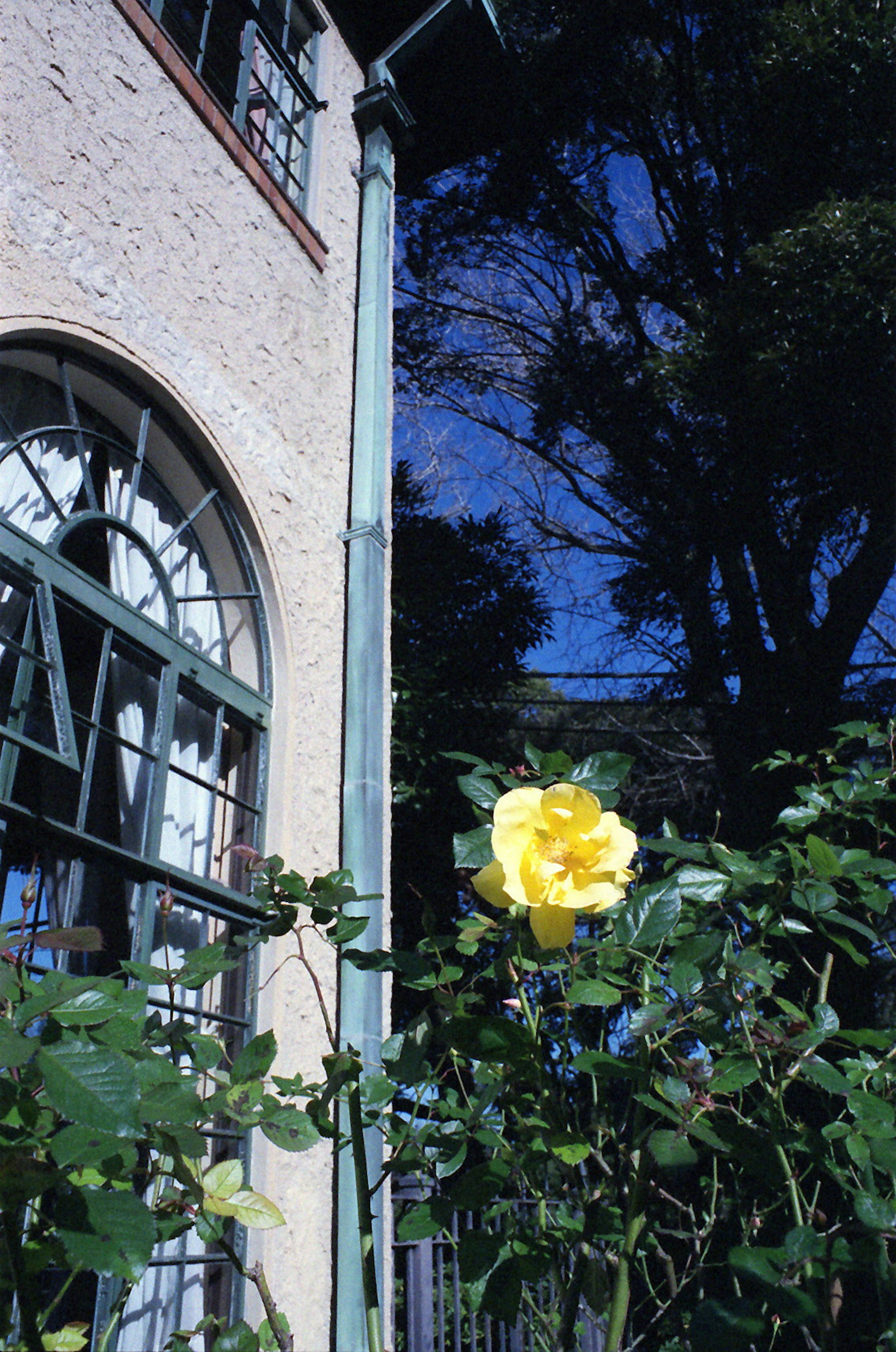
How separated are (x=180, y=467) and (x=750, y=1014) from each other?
2.75 metres

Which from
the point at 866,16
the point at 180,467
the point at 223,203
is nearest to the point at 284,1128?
the point at 180,467

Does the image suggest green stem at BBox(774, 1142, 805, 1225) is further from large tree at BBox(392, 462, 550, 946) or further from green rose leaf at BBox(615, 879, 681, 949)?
large tree at BBox(392, 462, 550, 946)

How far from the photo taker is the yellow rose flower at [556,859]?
2.97ft

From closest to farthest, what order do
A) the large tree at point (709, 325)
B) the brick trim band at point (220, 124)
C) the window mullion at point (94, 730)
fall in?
the window mullion at point (94, 730), the brick trim band at point (220, 124), the large tree at point (709, 325)

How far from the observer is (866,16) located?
7.50m

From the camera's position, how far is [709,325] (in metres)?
7.88

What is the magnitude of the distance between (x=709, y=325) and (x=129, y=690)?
20.4ft

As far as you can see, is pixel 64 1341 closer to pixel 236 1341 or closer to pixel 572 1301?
pixel 236 1341

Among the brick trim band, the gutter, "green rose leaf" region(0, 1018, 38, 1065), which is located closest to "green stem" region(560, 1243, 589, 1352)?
"green rose leaf" region(0, 1018, 38, 1065)

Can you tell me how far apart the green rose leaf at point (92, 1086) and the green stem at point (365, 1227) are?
316 millimetres

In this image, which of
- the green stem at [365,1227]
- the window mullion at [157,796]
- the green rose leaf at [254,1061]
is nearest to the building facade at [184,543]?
the window mullion at [157,796]

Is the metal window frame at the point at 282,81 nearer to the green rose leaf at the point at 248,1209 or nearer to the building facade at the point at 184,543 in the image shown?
the building facade at the point at 184,543

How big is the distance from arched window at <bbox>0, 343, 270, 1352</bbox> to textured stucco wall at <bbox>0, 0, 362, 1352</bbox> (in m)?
0.11

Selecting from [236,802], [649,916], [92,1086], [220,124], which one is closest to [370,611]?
[236,802]
